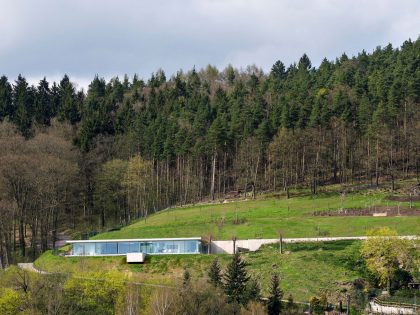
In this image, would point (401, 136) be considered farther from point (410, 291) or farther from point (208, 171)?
point (410, 291)

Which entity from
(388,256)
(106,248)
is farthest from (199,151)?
(388,256)

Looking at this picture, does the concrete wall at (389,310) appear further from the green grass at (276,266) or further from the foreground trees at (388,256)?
the green grass at (276,266)

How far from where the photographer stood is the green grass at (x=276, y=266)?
2237 inches

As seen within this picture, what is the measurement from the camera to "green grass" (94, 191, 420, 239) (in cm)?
7081

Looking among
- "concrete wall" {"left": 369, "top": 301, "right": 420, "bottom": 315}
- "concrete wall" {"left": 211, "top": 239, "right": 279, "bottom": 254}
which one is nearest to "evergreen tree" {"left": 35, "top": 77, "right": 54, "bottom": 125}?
"concrete wall" {"left": 211, "top": 239, "right": 279, "bottom": 254}

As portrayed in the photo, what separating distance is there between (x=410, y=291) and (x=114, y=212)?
2368 inches

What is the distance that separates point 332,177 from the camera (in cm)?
9988

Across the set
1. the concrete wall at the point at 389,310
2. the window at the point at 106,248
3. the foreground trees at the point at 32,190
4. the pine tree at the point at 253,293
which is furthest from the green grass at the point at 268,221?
the pine tree at the point at 253,293

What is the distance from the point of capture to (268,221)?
7644 centimetres

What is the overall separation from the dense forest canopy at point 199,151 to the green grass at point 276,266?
1811cm

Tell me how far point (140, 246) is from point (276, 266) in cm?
1743

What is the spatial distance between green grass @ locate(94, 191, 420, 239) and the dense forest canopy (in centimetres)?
717

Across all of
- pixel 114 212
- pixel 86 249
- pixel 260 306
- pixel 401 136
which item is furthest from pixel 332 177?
pixel 260 306

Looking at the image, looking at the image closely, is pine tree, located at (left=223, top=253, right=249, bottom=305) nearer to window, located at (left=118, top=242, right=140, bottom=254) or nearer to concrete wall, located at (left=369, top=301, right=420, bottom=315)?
concrete wall, located at (left=369, top=301, right=420, bottom=315)
